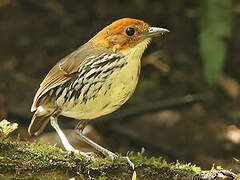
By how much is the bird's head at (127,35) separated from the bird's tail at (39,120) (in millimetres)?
871

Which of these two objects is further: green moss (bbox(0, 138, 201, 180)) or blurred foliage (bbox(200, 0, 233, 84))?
blurred foliage (bbox(200, 0, 233, 84))

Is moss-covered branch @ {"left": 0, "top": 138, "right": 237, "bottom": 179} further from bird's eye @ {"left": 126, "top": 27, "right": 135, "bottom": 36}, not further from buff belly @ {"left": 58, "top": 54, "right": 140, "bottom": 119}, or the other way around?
bird's eye @ {"left": 126, "top": 27, "right": 135, "bottom": 36}

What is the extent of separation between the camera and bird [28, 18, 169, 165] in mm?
3965

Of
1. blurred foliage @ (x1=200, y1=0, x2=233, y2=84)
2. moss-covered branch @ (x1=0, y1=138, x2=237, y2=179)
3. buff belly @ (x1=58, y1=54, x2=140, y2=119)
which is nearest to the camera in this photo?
moss-covered branch @ (x1=0, y1=138, x2=237, y2=179)

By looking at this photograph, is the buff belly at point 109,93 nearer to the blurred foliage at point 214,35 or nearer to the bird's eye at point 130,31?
the bird's eye at point 130,31

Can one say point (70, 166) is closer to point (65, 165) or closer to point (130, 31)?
point (65, 165)

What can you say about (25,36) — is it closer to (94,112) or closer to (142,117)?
(142,117)

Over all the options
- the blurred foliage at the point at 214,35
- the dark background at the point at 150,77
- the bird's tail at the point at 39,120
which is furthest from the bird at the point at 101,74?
the blurred foliage at the point at 214,35

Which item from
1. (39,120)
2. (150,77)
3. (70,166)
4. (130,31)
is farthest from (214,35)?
(70,166)

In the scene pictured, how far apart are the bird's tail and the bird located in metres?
0.17

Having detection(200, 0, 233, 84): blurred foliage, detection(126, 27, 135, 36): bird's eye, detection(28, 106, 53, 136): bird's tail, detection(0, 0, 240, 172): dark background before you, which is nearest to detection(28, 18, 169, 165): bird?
detection(126, 27, 135, 36): bird's eye

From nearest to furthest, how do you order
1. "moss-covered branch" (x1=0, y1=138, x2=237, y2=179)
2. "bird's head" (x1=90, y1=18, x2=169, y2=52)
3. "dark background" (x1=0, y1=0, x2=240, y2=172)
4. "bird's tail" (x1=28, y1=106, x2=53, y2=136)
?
1. "moss-covered branch" (x1=0, y1=138, x2=237, y2=179)
2. "bird's head" (x1=90, y1=18, x2=169, y2=52)
3. "bird's tail" (x1=28, y1=106, x2=53, y2=136)
4. "dark background" (x1=0, y1=0, x2=240, y2=172)

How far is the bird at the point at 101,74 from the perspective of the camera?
3965mm

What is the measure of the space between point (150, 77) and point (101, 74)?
13.5 ft
